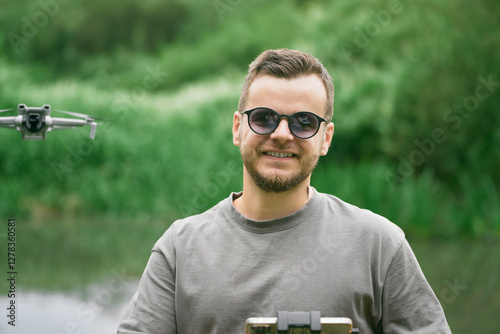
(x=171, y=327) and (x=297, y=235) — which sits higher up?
(x=297, y=235)

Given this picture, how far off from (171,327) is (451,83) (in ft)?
A: 25.6

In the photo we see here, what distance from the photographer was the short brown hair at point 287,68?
195cm

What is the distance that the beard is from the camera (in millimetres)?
1927

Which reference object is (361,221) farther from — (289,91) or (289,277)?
(289,91)

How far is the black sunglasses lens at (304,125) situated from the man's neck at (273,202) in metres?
0.15

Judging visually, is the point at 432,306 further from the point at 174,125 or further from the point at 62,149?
the point at 174,125

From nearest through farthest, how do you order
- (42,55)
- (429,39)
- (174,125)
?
1. (429,39)
2. (174,125)
3. (42,55)

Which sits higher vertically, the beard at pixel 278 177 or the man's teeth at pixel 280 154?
the man's teeth at pixel 280 154

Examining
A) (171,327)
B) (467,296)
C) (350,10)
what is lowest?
(467,296)

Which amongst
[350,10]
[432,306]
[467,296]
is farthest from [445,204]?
[350,10]

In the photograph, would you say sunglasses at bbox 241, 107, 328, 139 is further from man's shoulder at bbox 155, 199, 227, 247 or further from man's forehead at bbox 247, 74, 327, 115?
man's shoulder at bbox 155, 199, 227, 247

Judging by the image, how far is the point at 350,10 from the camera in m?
15.9

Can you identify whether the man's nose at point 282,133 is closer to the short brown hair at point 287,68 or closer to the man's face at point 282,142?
the man's face at point 282,142

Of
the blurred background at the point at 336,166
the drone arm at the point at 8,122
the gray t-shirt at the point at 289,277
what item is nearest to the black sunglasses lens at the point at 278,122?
the gray t-shirt at the point at 289,277
